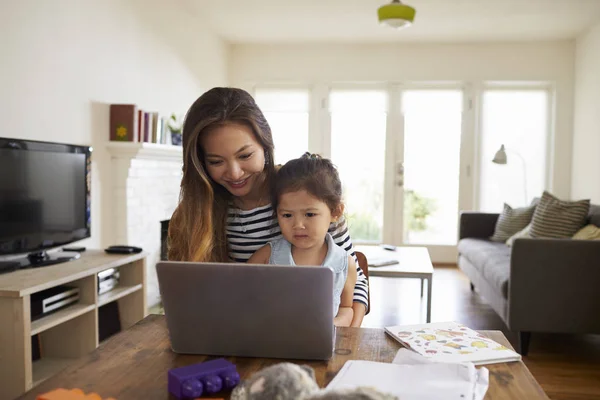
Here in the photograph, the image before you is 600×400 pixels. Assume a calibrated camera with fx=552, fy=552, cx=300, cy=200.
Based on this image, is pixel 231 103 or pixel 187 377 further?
pixel 231 103

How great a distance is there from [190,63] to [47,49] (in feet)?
7.42

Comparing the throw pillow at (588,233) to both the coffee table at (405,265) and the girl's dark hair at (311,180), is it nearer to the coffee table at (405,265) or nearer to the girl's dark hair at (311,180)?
the coffee table at (405,265)

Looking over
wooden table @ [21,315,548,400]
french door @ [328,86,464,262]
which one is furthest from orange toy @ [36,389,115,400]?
french door @ [328,86,464,262]

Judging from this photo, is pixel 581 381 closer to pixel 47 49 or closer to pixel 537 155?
pixel 47 49

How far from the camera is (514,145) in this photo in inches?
243

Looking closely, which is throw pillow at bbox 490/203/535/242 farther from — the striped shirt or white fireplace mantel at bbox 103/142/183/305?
the striped shirt

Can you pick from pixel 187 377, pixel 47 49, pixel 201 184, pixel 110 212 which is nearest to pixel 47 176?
pixel 47 49

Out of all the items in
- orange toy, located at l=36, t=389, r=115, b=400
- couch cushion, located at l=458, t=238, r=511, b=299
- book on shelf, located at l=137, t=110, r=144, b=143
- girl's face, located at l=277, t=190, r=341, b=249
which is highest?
book on shelf, located at l=137, t=110, r=144, b=143

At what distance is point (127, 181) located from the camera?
11.9 ft

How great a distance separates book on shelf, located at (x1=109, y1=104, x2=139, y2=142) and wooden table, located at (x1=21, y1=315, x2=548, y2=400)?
8.62 feet

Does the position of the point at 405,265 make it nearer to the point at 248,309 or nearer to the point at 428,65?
the point at 248,309

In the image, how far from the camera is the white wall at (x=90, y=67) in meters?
2.75

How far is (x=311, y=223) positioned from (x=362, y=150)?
16.7ft

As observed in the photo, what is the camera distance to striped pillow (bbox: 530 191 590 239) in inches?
150
